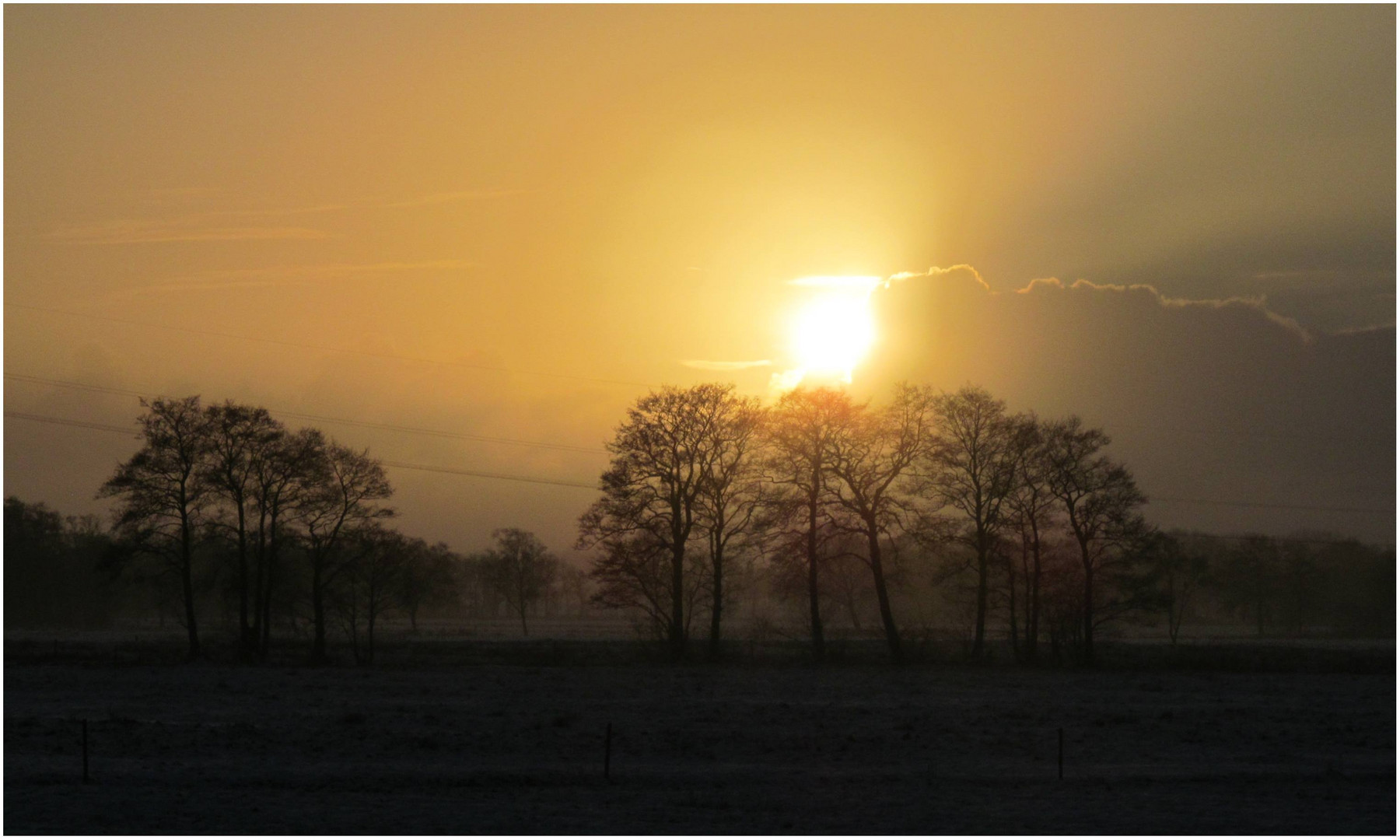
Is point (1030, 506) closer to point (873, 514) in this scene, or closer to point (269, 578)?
point (873, 514)

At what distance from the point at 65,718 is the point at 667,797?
65.0ft

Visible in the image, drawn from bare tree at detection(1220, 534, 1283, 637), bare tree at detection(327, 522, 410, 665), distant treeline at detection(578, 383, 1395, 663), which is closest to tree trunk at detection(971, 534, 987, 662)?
distant treeline at detection(578, 383, 1395, 663)

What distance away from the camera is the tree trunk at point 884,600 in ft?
192

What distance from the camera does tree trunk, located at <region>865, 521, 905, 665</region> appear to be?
192 feet

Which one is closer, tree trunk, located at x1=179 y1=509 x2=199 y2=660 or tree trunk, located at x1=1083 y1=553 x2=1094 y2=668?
tree trunk, located at x1=1083 y1=553 x2=1094 y2=668

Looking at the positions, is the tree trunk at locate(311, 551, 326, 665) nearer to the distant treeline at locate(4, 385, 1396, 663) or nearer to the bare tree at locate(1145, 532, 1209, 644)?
the distant treeline at locate(4, 385, 1396, 663)

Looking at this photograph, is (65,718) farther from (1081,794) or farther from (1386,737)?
(1386,737)

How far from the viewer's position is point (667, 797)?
24188 mm

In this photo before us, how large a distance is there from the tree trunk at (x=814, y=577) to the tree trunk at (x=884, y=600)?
2.68 m

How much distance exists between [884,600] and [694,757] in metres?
31.4

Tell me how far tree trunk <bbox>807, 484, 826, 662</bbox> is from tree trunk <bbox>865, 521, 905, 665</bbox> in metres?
2.68

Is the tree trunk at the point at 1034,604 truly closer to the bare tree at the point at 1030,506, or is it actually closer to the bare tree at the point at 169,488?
the bare tree at the point at 1030,506

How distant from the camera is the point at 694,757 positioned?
2964 cm

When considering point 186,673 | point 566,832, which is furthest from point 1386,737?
point 186,673
